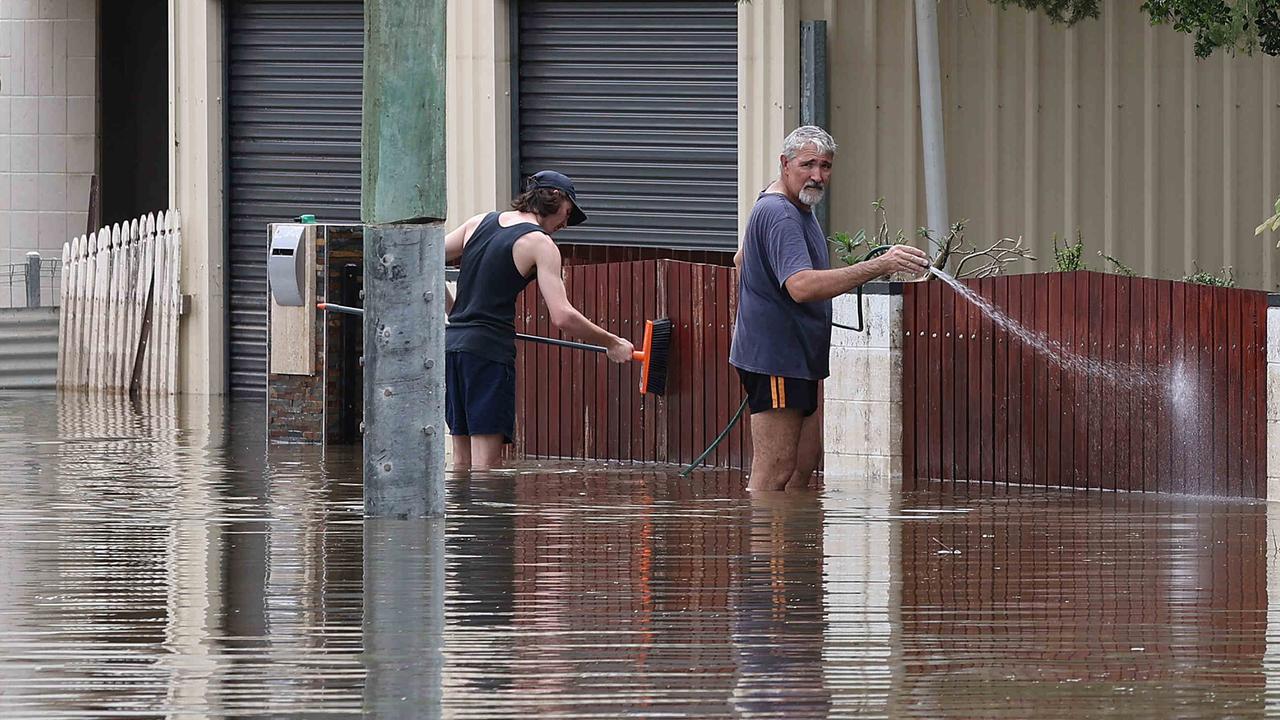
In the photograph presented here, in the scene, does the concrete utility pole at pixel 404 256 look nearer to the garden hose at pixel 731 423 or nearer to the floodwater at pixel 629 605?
the floodwater at pixel 629 605

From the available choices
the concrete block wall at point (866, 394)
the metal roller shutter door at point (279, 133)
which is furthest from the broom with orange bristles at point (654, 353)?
the metal roller shutter door at point (279, 133)

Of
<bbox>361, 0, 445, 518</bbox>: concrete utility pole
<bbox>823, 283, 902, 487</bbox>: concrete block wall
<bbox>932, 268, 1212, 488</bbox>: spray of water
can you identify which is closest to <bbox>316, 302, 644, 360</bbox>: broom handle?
<bbox>823, 283, 902, 487</bbox>: concrete block wall

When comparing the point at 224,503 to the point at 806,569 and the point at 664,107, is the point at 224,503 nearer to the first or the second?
the point at 806,569

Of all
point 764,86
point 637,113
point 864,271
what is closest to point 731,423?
point 864,271

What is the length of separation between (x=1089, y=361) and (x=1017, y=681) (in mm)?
6036

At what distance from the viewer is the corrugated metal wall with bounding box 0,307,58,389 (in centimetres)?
2077

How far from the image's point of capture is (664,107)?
1881cm

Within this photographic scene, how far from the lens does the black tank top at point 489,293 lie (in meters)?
10.5

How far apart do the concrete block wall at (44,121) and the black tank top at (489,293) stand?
42.1 ft

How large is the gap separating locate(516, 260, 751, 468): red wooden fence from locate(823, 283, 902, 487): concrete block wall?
672 millimetres

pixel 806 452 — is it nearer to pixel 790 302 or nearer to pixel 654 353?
pixel 790 302

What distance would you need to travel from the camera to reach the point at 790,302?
10.0 metres

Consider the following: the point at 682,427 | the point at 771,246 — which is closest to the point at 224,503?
the point at 771,246

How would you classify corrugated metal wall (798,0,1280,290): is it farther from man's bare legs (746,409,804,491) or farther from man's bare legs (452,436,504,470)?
man's bare legs (746,409,804,491)
